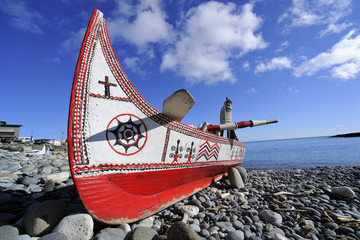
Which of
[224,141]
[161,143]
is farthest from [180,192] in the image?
[224,141]

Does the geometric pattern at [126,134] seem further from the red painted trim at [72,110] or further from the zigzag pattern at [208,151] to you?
the zigzag pattern at [208,151]

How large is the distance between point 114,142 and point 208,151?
279 cm

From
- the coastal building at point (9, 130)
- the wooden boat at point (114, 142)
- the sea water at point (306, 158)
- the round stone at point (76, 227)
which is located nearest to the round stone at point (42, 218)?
the round stone at point (76, 227)

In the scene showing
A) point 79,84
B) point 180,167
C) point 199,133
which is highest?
point 79,84

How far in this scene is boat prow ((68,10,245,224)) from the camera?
Result: 211cm

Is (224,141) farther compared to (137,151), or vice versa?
(224,141)

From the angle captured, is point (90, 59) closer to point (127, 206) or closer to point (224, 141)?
point (127, 206)

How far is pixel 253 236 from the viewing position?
2324 mm

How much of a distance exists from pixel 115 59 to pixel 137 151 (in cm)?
161

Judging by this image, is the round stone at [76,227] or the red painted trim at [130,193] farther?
the red painted trim at [130,193]

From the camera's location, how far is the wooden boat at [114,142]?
6.91 feet

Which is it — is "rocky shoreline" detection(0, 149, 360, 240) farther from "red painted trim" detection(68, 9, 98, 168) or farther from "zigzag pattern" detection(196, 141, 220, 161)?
"zigzag pattern" detection(196, 141, 220, 161)

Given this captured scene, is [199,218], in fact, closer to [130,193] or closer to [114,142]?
[130,193]

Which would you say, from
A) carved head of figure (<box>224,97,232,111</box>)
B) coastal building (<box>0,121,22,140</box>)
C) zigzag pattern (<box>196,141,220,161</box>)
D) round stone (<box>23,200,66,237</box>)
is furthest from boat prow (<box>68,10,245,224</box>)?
coastal building (<box>0,121,22,140</box>)
